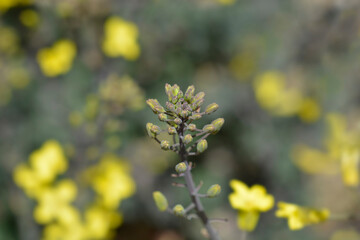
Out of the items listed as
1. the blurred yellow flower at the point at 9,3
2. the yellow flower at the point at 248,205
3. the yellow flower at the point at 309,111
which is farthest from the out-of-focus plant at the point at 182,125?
the yellow flower at the point at 309,111

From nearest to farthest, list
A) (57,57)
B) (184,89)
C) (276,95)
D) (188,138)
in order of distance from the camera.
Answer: (188,138)
(57,57)
(184,89)
(276,95)

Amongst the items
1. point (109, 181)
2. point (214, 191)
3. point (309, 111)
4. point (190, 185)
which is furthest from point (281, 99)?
point (190, 185)

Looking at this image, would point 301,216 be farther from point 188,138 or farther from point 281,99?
point 281,99

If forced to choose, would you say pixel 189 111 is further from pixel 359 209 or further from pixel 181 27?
pixel 181 27

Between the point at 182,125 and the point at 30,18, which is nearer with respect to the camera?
the point at 182,125

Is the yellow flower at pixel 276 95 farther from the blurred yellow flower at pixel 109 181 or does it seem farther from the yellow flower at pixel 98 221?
the yellow flower at pixel 98 221

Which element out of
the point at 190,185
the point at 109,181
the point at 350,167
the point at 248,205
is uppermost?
the point at 109,181
